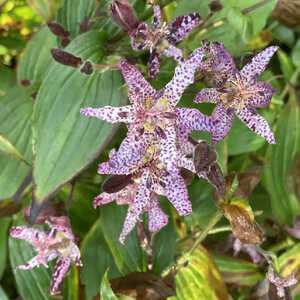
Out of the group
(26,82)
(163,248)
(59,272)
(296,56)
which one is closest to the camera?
(59,272)

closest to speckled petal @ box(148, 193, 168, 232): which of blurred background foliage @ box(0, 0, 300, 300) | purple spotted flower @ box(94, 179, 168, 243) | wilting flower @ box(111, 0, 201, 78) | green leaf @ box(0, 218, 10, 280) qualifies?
purple spotted flower @ box(94, 179, 168, 243)

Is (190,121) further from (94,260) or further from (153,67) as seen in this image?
(94,260)

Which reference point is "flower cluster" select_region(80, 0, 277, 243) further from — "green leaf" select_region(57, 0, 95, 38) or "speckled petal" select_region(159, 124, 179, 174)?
"green leaf" select_region(57, 0, 95, 38)

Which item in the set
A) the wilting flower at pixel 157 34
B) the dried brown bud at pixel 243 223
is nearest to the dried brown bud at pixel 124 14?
the wilting flower at pixel 157 34

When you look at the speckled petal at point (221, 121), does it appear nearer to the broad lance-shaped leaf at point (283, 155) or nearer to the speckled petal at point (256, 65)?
the speckled petal at point (256, 65)

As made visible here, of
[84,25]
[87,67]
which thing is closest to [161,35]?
[87,67]

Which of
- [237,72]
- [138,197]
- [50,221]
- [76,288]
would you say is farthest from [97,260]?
[237,72]

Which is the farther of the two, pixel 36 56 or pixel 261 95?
pixel 36 56
